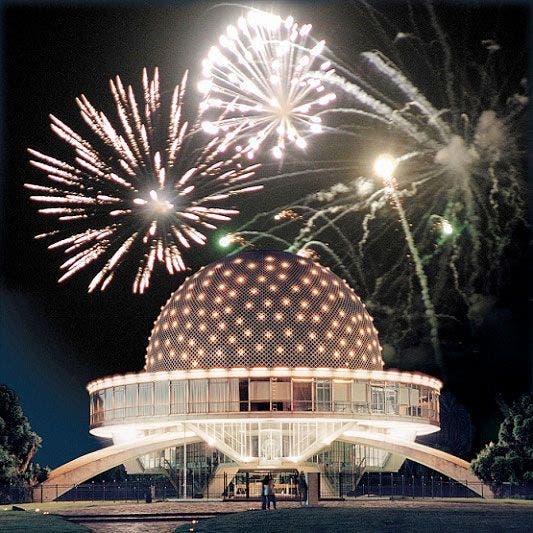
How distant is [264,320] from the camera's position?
71.6 meters

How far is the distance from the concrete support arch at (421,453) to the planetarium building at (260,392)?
8 cm

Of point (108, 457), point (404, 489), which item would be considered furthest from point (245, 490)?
point (108, 457)

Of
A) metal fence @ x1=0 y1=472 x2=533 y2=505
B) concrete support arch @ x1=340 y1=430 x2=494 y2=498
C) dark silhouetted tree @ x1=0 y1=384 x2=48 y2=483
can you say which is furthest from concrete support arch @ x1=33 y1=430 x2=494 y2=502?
dark silhouetted tree @ x1=0 y1=384 x2=48 y2=483

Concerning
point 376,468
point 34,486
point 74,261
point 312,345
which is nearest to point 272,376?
point 312,345

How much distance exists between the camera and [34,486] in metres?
61.7

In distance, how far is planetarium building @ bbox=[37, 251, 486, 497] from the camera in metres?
67.4

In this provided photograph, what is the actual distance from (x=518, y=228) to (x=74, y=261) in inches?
1091

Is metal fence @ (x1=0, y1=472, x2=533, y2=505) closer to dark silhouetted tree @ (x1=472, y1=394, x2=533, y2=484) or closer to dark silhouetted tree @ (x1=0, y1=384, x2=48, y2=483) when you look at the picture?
dark silhouetted tree @ (x1=472, y1=394, x2=533, y2=484)

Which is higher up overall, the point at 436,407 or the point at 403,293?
the point at 403,293

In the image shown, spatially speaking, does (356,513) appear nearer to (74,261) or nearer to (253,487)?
(74,261)

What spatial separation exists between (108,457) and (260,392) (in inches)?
403

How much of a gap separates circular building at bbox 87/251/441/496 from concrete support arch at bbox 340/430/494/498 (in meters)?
0.16

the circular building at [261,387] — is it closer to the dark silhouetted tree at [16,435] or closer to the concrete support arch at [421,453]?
the concrete support arch at [421,453]

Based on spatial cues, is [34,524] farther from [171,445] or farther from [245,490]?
[171,445]
